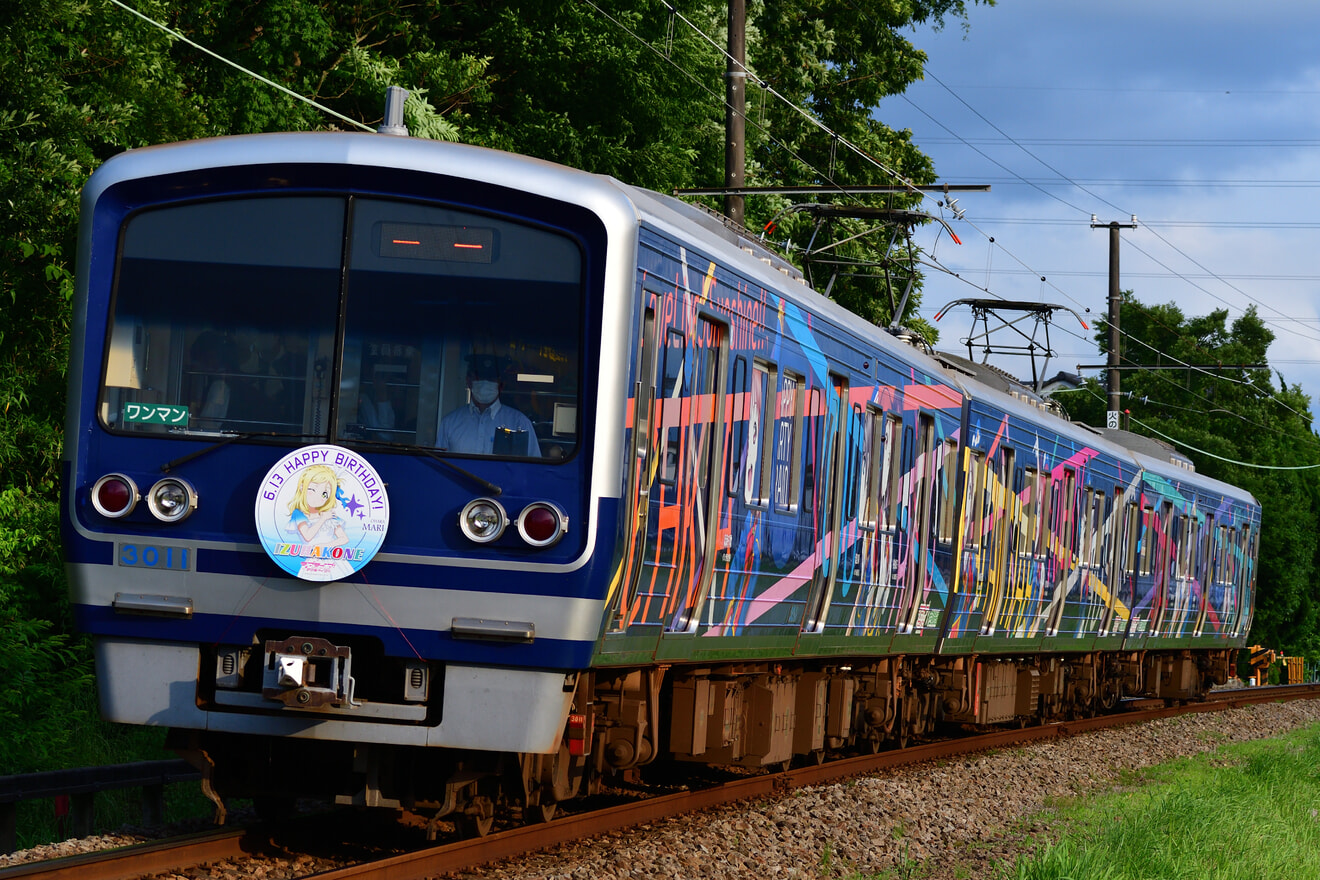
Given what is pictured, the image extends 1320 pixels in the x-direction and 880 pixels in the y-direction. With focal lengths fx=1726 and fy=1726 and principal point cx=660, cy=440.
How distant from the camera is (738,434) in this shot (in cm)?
923

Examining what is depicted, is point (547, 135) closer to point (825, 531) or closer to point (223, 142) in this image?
point (825, 531)

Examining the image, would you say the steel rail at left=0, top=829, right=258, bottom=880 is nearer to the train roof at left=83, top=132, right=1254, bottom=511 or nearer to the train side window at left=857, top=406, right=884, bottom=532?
the train roof at left=83, top=132, right=1254, bottom=511

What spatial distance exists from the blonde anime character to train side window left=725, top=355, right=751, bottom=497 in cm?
253

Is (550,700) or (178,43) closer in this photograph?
(550,700)

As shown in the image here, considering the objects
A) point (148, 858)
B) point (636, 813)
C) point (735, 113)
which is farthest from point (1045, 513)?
point (148, 858)

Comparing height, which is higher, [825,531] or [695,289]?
[695,289]

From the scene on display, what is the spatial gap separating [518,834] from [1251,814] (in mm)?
5157

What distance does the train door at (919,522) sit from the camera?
13289mm

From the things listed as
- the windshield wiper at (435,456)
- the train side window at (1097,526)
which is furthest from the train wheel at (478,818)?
the train side window at (1097,526)

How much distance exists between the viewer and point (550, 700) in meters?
7.27

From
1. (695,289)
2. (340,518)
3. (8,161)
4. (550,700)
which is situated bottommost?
(550,700)

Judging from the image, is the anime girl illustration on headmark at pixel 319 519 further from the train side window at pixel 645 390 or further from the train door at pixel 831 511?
the train door at pixel 831 511

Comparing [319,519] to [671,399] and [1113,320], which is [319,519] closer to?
[671,399]

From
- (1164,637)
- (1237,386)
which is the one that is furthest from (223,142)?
(1237,386)
